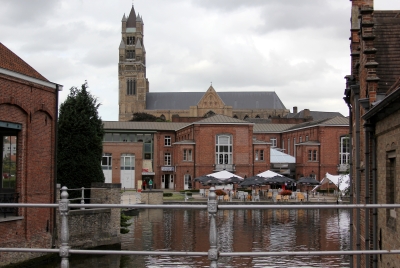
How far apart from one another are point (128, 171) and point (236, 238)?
46.3 m

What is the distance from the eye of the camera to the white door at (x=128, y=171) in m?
72.4

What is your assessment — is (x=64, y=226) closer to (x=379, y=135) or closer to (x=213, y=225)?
(x=213, y=225)

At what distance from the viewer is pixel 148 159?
260 feet

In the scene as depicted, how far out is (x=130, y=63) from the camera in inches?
6102

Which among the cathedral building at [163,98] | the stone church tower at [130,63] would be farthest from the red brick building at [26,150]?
the stone church tower at [130,63]

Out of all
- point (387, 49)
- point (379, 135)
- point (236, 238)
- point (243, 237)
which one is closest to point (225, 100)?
point (243, 237)

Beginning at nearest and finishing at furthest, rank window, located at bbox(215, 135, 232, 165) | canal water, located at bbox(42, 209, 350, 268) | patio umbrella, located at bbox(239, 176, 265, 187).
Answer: canal water, located at bbox(42, 209, 350, 268)
patio umbrella, located at bbox(239, 176, 265, 187)
window, located at bbox(215, 135, 232, 165)

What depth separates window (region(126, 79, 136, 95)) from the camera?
6065 inches

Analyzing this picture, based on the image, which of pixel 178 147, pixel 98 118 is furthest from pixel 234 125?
pixel 98 118

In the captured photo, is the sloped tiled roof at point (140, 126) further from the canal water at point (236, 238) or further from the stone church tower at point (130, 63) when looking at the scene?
the stone church tower at point (130, 63)

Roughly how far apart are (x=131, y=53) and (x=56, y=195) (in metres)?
136

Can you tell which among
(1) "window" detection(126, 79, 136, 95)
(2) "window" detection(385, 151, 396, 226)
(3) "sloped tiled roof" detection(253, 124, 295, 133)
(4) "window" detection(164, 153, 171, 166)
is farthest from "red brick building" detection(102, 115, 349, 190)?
(1) "window" detection(126, 79, 136, 95)

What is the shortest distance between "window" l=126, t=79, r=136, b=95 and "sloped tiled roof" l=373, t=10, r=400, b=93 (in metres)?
142

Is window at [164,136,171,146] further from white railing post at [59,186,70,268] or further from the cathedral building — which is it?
white railing post at [59,186,70,268]
